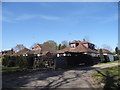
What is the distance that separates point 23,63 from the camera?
2238 cm

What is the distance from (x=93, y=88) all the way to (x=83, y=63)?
2010 cm

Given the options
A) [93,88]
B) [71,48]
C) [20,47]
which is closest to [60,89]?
[93,88]

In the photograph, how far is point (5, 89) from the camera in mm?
7535

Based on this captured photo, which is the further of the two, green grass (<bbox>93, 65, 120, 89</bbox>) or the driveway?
the driveway

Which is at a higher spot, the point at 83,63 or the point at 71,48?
the point at 71,48

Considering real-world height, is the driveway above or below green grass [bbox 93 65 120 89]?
below

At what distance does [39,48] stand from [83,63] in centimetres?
2804

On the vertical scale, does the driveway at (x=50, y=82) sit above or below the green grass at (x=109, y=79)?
below

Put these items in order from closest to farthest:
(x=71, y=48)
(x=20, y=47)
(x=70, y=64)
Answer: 1. (x=70, y=64)
2. (x=71, y=48)
3. (x=20, y=47)

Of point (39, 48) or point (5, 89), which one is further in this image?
point (39, 48)

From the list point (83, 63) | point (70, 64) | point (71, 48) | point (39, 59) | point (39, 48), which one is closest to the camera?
point (39, 59)

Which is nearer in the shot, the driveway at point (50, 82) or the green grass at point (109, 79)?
the green grass at point (109, 79)

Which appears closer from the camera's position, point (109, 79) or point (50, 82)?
point (50, 82)

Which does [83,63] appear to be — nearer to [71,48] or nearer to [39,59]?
[39,59]
